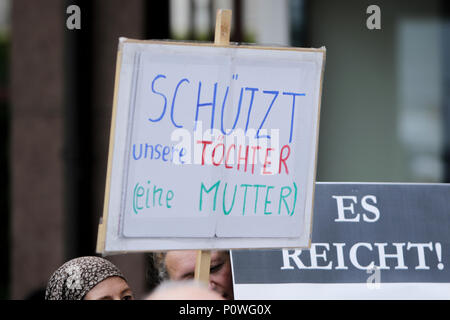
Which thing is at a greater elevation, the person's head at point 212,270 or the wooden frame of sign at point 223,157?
the wooden frame of sign at point 223,157

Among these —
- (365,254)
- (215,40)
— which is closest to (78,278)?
(215,40)

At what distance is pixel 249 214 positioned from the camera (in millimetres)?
2104

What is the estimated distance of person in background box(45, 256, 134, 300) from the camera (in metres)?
2.13

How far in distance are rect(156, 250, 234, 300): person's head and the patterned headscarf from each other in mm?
249

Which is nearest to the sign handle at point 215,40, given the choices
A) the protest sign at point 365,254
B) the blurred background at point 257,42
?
the protest sign at point 365,254

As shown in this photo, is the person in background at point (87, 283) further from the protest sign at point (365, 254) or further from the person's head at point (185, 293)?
the protest sign at point (365, 254)

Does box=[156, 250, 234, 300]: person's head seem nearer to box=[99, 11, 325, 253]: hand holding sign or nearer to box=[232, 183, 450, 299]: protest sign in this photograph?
box=[232, 183, 450, 299]: protest sign

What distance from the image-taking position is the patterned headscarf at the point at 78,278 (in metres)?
2.12

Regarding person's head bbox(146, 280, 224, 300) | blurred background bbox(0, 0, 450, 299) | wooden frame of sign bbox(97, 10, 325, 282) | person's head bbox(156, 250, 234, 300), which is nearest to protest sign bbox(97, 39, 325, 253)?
wooden frame of sign bbox(97, 10, 325, 282)

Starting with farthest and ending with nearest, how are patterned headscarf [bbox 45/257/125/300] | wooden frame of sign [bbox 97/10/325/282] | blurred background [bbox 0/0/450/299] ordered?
1. blurred background [bbox 0/0/450/299]
2. patterned headscarf [bbox 45/257/125/300]
3. wooden frame of sign [bbox 97/10/325/282]

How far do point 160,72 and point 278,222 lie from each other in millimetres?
551

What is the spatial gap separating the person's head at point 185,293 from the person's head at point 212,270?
0.43ft
